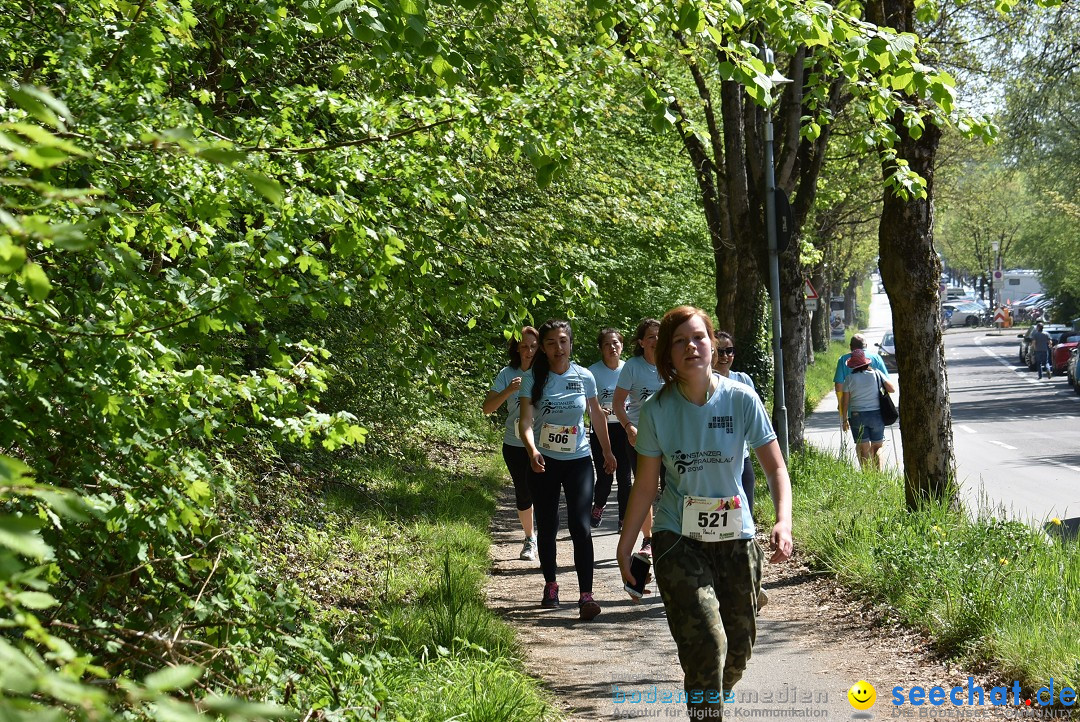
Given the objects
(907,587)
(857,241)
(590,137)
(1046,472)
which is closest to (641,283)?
(590,137)

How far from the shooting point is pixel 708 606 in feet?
15.0

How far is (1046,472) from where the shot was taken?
54.5ft

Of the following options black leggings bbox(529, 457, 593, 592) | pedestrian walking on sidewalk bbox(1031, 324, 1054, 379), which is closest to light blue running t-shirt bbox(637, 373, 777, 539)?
black leggings bbox(529, 457, 593, 592)

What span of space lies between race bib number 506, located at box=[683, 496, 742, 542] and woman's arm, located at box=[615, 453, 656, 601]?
9.0 inches

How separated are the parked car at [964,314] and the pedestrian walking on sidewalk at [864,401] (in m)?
80.6

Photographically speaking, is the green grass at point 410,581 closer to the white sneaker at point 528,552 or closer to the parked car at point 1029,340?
the white sneaker at point 528,552

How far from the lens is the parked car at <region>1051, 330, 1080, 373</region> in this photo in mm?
39688

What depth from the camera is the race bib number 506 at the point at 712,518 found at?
15.5 ft

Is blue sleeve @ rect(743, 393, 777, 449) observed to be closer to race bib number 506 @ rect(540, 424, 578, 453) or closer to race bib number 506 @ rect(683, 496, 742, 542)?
race bib number 506 @ rect(683, 496, 742, 542)

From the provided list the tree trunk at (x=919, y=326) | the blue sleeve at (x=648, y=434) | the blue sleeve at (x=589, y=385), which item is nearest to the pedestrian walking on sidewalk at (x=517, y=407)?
the blue sleeve at (x=589, y=385)

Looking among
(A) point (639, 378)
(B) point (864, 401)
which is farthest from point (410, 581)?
(B) point (864, 401)

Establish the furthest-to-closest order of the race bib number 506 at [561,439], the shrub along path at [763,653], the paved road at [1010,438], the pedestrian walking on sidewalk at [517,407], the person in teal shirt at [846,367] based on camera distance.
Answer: the person in teal shirt at [846,367] < the paved road at [1010,438] < the pedestrian walking on sidewalk at [517,407] < the race bib number 506 at [561,439] < the shrub along path at [763,653]

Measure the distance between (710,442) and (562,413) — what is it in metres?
3.54

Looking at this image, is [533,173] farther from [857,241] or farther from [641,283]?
[857,241]
